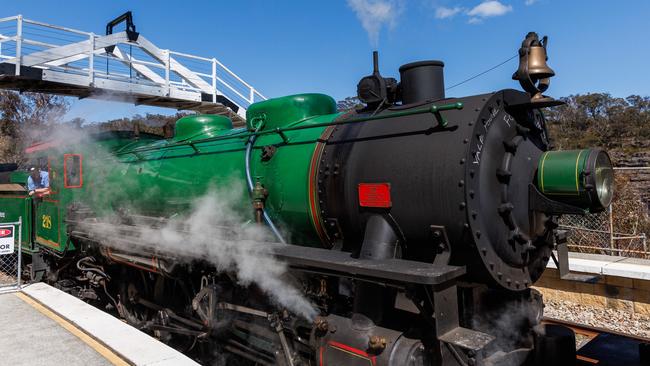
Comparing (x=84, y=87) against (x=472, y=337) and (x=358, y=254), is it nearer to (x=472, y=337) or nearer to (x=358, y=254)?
(x=358, y=254)

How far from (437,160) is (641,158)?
2962 cm

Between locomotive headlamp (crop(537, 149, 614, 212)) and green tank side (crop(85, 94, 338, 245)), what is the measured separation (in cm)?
169

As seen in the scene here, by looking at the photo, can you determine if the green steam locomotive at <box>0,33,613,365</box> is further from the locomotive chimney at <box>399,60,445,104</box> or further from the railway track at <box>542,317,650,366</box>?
the railway track at <box>542,317,650,366</box>

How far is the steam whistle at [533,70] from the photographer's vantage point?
3191 mm

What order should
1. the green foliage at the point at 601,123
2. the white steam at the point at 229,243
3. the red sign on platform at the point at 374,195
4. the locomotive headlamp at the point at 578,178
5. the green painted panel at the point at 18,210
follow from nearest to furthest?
the locomotive headlamp at the point at 578,178 → the red sign on platform at the point at 374,195 → the white steam at the point at 229,243 → the green painted panel at the point at 18,210 → the green foliage at the point at 601,123

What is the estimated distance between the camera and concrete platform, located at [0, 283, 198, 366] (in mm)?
3758

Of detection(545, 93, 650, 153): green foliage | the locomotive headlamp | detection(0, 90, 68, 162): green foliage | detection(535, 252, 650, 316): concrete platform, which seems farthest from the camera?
detection(545, 93, 650, 153): green foliage

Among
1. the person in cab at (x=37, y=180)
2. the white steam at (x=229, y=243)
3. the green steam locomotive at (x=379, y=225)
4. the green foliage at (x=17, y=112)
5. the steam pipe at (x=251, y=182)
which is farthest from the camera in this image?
the green foliage at (x=17, y=112)

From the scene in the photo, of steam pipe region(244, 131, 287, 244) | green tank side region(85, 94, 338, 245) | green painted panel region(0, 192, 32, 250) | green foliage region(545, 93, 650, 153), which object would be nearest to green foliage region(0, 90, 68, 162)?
green painted panel region(0, 192, 32, 250)

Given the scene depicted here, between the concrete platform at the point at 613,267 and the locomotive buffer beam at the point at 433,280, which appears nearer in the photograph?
the locomotive buffer beam at the point at 433,280

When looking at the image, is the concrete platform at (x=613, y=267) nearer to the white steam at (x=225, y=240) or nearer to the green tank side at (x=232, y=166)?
the green tank side at (x=232, y=166)

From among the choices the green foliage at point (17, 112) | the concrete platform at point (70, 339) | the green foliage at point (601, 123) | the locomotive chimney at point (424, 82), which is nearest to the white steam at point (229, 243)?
the concrete platform at point (70, 339)

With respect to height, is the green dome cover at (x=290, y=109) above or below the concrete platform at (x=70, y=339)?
above

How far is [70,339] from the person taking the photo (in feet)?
14.2
